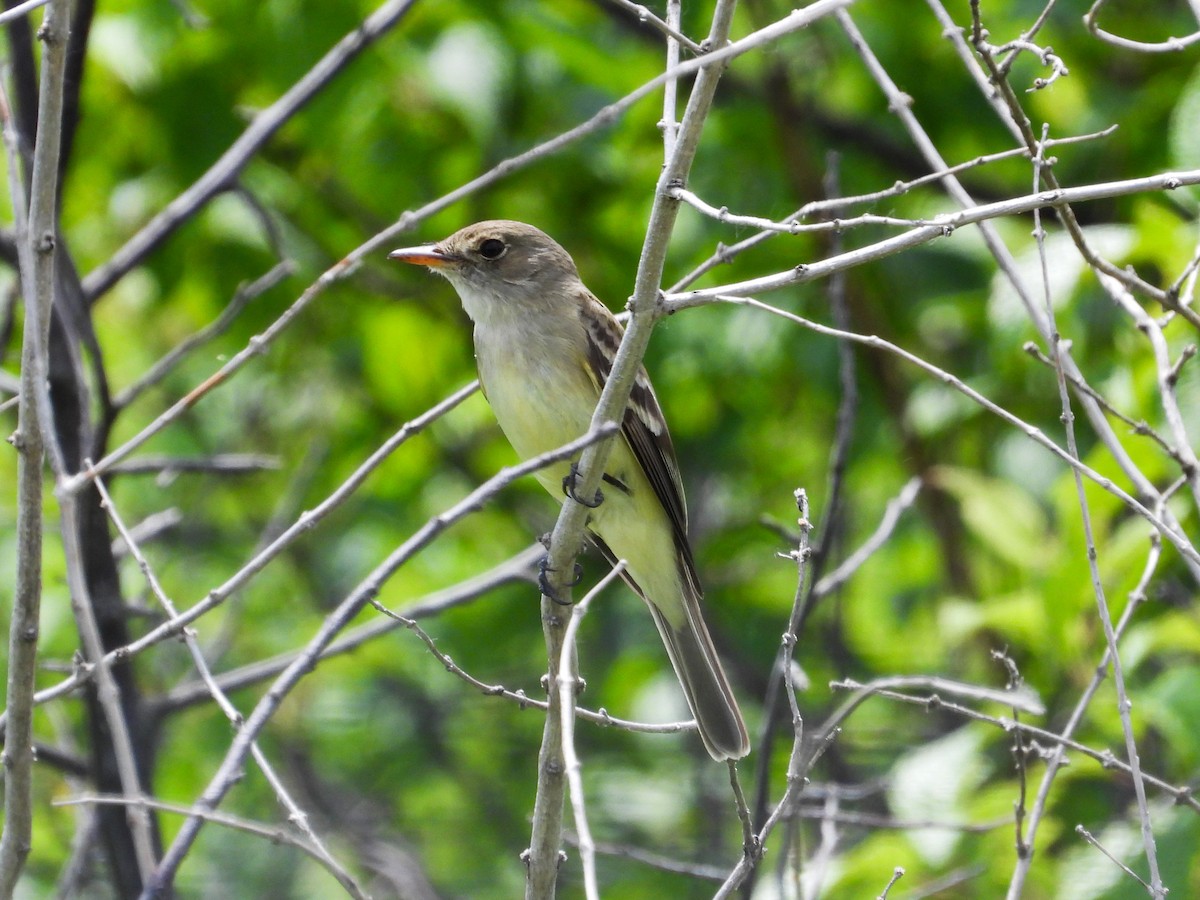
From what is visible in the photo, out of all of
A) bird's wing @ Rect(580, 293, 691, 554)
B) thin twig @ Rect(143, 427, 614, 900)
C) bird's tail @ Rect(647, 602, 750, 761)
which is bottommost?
bird's tail @ Rect(647, 602, 750, 761)

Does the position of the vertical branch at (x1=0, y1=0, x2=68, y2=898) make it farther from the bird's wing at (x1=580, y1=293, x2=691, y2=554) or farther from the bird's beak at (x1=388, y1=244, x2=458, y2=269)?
the bird's wing at (x1=580, y1=293, x2=691, y2=554)

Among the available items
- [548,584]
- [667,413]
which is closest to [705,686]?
[548,584]

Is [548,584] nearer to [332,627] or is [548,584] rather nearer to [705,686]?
[332,627]

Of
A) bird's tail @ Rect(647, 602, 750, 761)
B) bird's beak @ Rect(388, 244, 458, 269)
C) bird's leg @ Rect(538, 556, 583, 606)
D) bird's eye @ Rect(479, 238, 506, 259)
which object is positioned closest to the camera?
bird's leg @ Rect(538, 556, 583, 606)

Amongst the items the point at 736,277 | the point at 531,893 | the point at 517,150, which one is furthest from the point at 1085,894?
the point at 517,150

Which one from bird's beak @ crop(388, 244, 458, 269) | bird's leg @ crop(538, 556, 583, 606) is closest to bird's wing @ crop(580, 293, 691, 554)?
bird's beak @ crop(388, 244, 458, 269)

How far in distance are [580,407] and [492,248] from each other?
78cm

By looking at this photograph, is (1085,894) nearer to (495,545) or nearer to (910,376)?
(910,376)

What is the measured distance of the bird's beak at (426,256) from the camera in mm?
4574

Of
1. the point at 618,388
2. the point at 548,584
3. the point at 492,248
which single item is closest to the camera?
the point at 618,388

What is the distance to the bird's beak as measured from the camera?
15.0 ft

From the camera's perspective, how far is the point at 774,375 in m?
6.63

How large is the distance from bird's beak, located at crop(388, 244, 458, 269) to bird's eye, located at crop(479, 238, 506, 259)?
0.11m

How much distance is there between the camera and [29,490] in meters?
2.37
